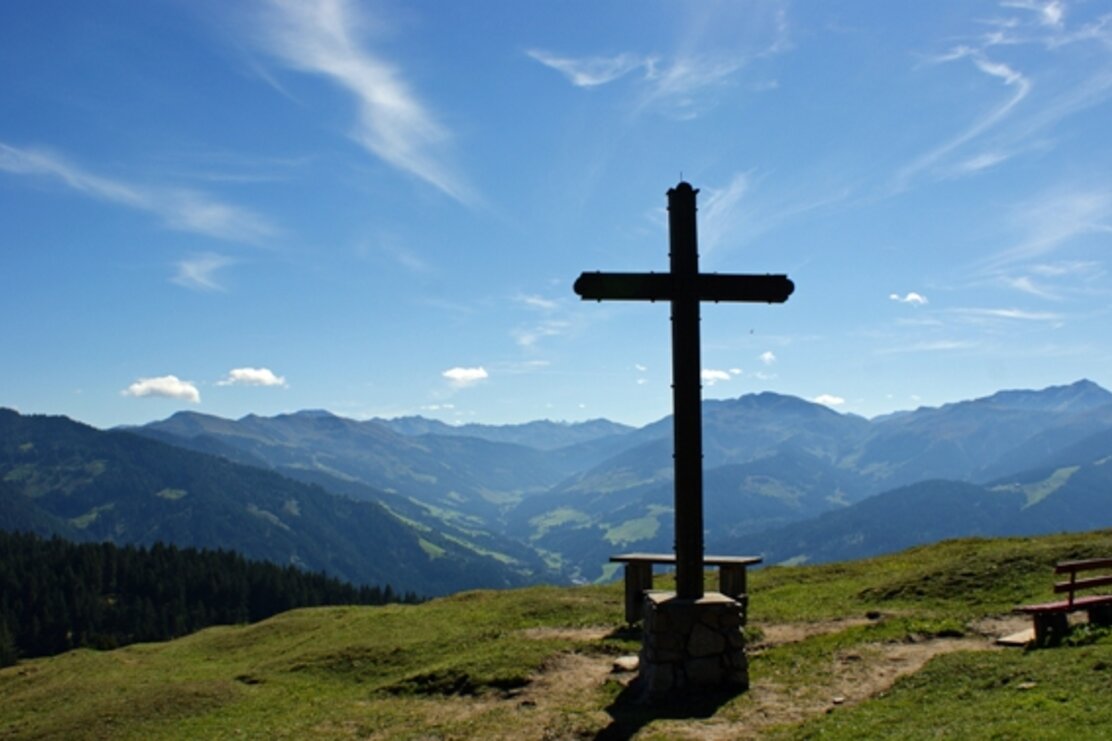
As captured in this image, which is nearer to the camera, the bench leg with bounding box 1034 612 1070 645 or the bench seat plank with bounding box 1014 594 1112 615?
the bench seat plank with bounding box 1014 594 1112 615

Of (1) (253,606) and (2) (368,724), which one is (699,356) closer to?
(2) (368,724)

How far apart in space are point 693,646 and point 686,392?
5.49 metres

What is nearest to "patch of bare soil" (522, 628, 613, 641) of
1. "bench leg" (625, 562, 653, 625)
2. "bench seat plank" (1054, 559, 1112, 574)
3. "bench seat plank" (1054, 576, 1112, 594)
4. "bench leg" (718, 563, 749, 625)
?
"bench leg" (625, 562, 653, 625)

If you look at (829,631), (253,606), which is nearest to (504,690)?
(829,631)

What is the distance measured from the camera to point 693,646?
16.9 metres

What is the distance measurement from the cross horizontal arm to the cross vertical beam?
0.24 meters

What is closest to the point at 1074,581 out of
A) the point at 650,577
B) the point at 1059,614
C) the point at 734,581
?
the point at 1059,614

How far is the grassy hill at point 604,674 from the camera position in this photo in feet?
47.0

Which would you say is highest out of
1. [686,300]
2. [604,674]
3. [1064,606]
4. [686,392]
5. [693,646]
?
[686,300]

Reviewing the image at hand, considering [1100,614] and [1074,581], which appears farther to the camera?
[1074,581]

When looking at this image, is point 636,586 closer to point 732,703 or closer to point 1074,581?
point 732,703

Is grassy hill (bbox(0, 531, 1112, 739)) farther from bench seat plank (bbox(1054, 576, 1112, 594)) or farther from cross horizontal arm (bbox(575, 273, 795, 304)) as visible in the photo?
cross horizontal arm (bbox(575, 273, 795, 304))

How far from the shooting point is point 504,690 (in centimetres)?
2009

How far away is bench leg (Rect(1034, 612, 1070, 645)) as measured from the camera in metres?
17.2
